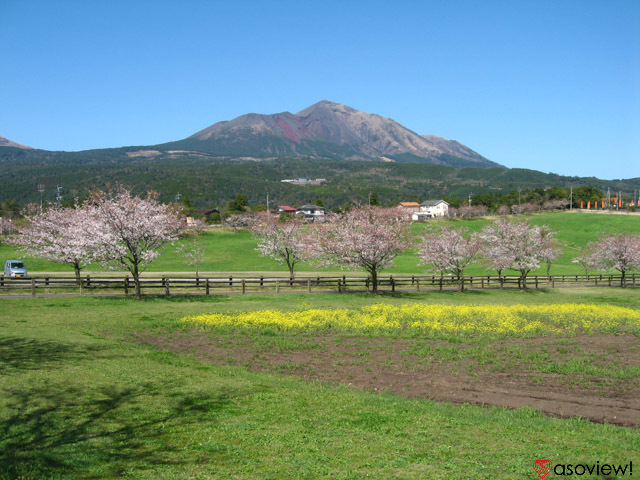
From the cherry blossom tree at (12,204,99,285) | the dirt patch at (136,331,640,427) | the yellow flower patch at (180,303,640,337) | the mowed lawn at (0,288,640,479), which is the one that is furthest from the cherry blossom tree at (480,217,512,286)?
the mowed lawn at (0,288,640,479)

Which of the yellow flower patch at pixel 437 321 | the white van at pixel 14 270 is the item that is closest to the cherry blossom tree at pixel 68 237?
the white van at pixel 14 270

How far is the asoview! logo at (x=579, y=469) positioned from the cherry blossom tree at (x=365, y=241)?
3280 centimetres

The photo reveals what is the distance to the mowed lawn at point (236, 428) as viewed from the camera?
7969mm

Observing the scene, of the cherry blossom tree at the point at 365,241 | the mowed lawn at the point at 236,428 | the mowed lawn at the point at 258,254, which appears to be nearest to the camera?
the mowed lawn at the point at 236,428

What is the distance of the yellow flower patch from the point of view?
2384 centimetres

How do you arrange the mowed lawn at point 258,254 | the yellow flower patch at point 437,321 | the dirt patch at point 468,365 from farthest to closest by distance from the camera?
the mowed lawn at point 258,254 → the yellow flower patch at point 437,321 → the dirt patch at point 468,365

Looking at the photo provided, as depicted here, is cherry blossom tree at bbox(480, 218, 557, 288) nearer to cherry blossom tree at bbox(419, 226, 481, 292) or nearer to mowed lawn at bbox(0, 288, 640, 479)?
cherry blossom tree at bbox(419, 226, 481, 292)

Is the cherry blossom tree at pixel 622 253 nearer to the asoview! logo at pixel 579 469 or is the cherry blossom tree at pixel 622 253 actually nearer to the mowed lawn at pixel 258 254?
the mowed lawn at pixel 258 254

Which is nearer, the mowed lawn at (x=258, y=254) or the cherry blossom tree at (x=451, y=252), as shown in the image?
the cherry blossom tree at (x=451, y=252)

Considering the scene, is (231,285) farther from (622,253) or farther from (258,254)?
(622,253)

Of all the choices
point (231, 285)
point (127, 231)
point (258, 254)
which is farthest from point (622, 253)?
point (258, 254)

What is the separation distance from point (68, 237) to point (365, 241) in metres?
25.6

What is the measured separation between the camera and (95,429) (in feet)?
30.3

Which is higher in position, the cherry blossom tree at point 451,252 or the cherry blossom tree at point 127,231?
the cherry blossom tree at point 127,231
